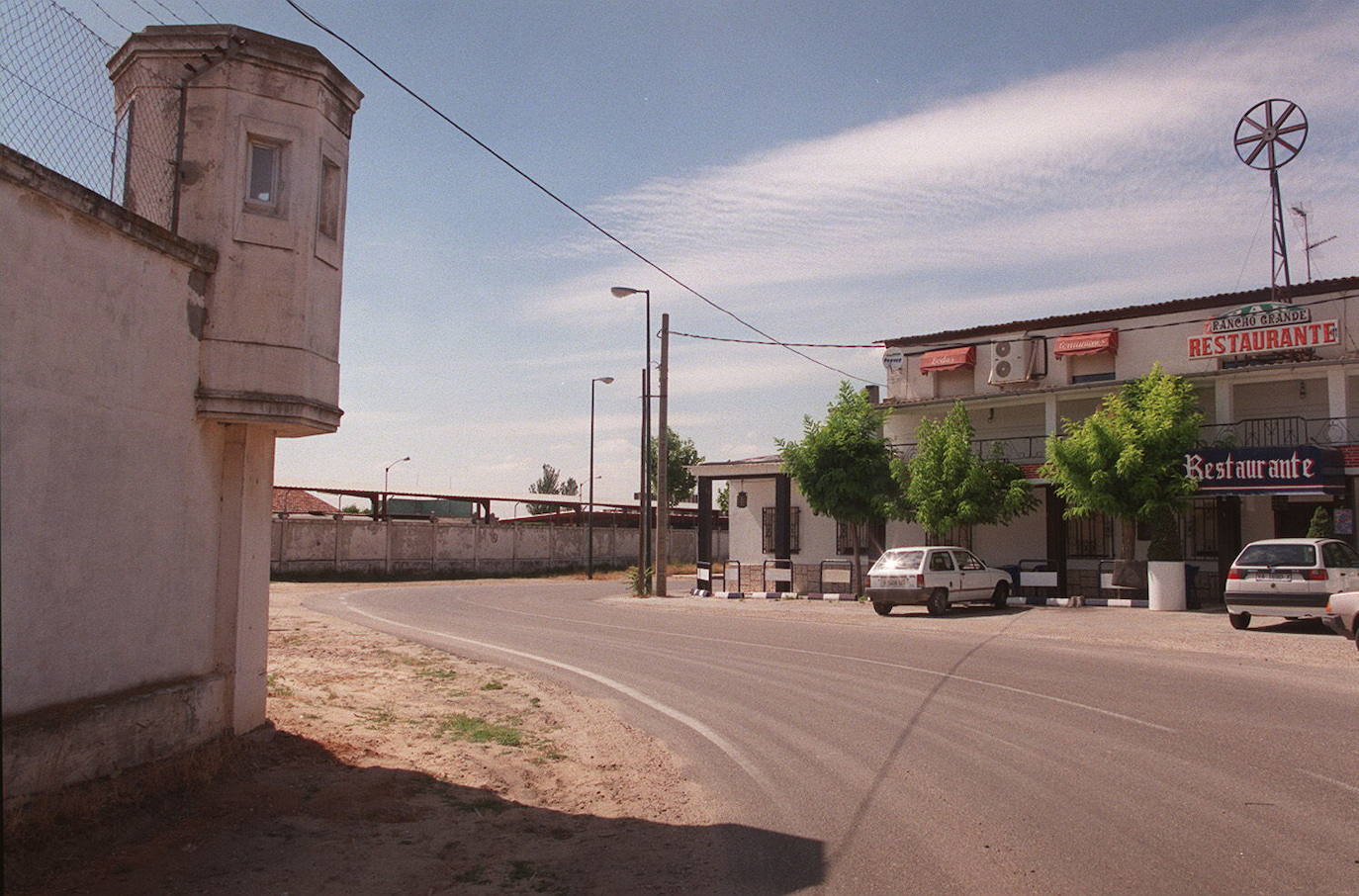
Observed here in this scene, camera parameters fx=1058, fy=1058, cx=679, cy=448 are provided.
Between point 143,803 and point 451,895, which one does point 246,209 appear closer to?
point 143,803

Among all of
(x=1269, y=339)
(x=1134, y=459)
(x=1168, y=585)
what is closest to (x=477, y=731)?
(x=1134, y=459)

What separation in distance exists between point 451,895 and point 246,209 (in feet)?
18.1

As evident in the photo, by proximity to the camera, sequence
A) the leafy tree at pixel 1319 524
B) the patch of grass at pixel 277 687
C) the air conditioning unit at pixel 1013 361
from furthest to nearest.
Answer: the air conditioning unit at pixel 1013 361, the leafy tree at pixel 1319 524, the patch of grass at pixel 277 687

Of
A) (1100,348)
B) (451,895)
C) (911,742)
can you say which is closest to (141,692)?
(451,895)

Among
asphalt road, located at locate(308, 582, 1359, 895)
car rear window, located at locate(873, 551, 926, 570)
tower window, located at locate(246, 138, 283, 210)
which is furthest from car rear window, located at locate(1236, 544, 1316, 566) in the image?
tower window, located at locate(246, 138, 283, 210)

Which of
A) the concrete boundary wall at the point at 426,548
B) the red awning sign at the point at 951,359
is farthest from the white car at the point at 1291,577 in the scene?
the concrete boundary wall at the point at 426,548

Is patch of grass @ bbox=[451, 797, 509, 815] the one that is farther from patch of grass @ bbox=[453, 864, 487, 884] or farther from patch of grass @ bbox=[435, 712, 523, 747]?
patch of grass @ bbox=[435, 712, 523, 747]

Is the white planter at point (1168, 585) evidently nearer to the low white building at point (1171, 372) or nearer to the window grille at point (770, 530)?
the low white building at point (1171, 372)

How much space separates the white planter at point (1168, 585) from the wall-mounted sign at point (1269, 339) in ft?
21.9

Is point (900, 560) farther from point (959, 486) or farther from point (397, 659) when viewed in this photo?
point (397, 659)

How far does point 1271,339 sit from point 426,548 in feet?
124

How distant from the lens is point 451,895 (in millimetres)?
5586

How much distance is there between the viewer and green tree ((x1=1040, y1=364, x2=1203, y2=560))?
24938mm

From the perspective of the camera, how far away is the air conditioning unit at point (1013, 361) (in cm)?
3305
